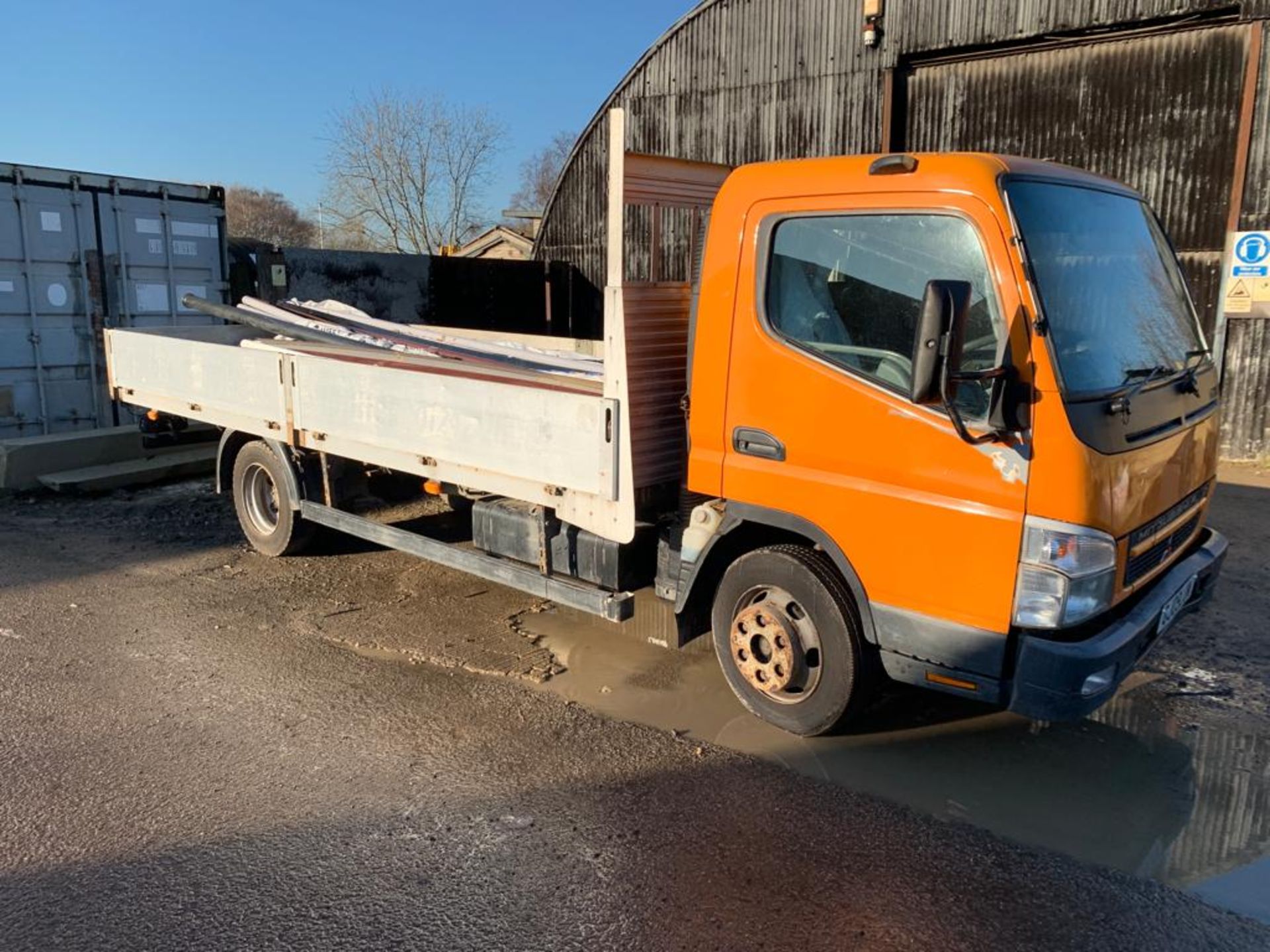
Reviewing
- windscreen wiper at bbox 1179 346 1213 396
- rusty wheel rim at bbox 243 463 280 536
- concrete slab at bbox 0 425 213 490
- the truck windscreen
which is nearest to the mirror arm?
the truck windscreen

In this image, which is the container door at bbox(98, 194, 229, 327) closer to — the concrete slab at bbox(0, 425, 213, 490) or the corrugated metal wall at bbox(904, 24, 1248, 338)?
the concrete slab at bbox(0, 425, 213, 490)

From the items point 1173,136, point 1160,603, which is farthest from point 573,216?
point 1160,603

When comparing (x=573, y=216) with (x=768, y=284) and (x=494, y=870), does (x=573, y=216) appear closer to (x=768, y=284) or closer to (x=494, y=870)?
(x=768, y=284)

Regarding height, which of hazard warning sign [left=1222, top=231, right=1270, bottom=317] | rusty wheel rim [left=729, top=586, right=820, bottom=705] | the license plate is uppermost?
hazard warning sign [left=1222, top=231, right=1270, bottom=317]

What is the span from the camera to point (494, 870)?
11.0 feet

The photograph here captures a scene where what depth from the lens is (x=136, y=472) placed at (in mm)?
9570

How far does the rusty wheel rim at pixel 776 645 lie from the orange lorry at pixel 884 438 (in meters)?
0.02

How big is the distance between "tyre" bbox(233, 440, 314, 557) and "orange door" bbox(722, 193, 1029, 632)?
4.07 meters

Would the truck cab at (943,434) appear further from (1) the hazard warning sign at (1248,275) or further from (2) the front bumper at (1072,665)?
(1) the hazard warning sign at (1248,275)

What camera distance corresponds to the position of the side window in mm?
3490

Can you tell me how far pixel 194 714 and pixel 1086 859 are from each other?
4.04 meters

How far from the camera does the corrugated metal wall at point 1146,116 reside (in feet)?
36.5

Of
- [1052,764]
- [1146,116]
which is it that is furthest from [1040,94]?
[1052,764]

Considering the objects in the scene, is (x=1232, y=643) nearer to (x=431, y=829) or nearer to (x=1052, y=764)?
(x=1052, y=764)
